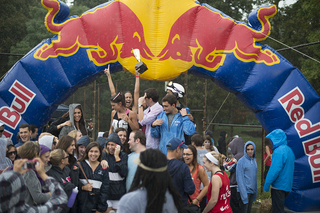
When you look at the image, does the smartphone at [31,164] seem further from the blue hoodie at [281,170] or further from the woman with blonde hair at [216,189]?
the blue hoodie at [281,170]

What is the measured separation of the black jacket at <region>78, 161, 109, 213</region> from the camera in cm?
383

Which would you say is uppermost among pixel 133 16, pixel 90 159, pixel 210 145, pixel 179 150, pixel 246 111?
pixel 133 16

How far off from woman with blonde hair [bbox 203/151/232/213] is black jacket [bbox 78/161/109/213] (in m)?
1.19

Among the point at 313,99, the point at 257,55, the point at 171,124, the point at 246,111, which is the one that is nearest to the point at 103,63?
the point at 171,124

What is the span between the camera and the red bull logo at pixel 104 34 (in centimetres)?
574

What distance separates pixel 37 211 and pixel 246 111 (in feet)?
25.3

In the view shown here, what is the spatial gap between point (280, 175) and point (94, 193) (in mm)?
2891

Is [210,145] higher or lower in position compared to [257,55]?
lower

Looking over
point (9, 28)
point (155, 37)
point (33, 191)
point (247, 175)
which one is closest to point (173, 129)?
point (247, 175)

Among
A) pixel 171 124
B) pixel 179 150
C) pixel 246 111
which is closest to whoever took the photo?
pixel 179 150

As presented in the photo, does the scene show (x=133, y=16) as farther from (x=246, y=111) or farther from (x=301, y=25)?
(x=301, y=25)

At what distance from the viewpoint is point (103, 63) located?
19.0 feet

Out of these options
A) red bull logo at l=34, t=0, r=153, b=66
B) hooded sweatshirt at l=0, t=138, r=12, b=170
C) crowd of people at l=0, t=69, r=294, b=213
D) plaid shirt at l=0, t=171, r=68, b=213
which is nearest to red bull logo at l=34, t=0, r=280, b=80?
red bull logo at l=34, t=0, r=153, b=66

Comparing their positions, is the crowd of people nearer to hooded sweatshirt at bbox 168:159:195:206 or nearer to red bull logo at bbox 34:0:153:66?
hooded sweatshirt at bbox 168:159:195:206
